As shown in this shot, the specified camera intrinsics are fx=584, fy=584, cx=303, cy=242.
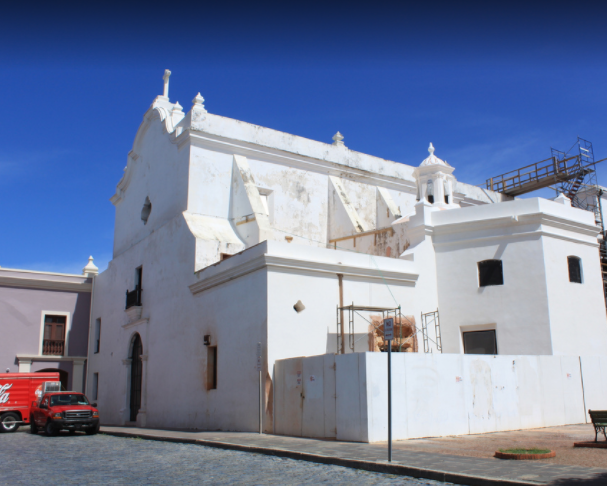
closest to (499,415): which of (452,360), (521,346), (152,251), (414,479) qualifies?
(452,360)

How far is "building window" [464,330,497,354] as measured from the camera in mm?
18453

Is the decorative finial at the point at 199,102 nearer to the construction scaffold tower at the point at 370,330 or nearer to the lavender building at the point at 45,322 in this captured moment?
the construction scaffold tower at the point at 370,330

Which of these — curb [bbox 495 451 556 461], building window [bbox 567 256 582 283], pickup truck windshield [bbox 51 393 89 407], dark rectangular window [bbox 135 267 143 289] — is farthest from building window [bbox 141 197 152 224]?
curb [bbox 495 451 556 461]

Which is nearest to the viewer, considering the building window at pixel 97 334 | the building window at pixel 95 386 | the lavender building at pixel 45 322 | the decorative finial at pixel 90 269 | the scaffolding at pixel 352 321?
the scaffolding at pixel 352 321

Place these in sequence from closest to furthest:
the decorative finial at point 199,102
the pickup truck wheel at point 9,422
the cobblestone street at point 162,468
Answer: the cobblestone street at point 162,468, the pickup truck wheel at point 9,422, the decorative finial at point 199,102

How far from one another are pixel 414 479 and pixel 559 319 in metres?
11.6

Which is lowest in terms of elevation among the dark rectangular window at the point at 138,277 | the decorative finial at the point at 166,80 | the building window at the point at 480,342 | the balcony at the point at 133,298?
the building window at the point at 480,342

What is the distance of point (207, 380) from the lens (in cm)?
1753

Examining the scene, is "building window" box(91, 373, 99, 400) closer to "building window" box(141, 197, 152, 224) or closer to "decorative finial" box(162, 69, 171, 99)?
"building window" box(141, 197, 152, 224)

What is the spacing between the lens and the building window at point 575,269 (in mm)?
18925

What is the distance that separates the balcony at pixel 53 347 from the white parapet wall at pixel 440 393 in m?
16.1

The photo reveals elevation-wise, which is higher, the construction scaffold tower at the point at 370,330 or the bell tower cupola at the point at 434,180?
the bell tower cupola at the point at 434,180

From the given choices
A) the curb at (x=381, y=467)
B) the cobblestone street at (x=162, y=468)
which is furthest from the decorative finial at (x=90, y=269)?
the curb at (x=381, y=467)

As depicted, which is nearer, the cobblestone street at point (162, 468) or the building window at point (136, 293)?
the cobblestone street at point (162, 468)
